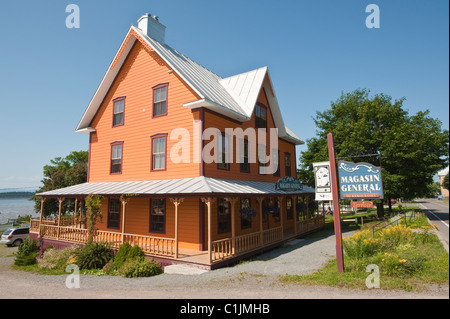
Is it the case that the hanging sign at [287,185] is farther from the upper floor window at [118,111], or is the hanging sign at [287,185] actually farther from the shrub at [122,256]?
the upper floor window at [118,111]

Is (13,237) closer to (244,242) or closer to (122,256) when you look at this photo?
(122,256)

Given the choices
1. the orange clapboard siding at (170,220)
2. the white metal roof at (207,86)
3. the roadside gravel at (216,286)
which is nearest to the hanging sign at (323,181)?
the roadside gravel at (216,286)

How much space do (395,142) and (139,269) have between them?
87.8ft

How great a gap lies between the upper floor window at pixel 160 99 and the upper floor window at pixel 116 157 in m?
3.84

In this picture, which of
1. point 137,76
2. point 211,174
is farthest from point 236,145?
point 137,76

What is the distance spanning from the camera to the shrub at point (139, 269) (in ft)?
37.1

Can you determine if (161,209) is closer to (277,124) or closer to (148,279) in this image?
(148,279)

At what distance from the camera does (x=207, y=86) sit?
17.2 meters

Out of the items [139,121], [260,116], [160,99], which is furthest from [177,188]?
[260,116]

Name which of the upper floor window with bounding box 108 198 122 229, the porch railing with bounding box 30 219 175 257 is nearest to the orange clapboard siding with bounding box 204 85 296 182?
the porch railing with bounding box 30 219 175 257

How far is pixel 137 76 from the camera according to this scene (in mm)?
18422

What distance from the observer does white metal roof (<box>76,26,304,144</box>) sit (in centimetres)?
1548

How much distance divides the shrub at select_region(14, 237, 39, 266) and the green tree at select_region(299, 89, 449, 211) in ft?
89.8

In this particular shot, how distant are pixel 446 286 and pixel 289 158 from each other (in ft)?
59.6
